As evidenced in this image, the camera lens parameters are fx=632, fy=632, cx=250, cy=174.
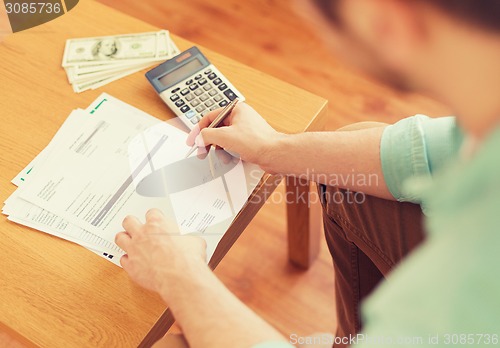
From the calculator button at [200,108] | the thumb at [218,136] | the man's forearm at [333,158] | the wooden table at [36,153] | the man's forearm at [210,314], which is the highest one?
the man's forearm at [333,158]

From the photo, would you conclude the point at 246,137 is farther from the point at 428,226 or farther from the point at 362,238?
the point at 428,226

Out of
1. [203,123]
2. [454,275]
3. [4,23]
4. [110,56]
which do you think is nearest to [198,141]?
[203,123]

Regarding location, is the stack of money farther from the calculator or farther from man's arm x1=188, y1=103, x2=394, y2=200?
man's arm x1=188, y1=103, x2=394, y2=200

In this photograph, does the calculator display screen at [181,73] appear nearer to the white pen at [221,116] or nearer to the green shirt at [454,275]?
the white pen at [221,116]

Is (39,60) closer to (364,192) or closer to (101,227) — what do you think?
(101,227)

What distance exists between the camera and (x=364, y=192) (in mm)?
879

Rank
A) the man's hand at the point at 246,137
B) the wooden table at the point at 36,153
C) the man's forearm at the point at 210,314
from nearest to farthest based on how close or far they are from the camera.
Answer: the man's forearm at the point at 210,314
the wooden table at the point at 36,153
the man's hand at the point at 246,137

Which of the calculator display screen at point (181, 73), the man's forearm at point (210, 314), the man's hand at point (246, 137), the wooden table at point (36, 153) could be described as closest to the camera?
the man's forearm at point (210, 314)

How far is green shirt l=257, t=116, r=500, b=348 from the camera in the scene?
1.54ft

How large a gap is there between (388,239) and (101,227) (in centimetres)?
40

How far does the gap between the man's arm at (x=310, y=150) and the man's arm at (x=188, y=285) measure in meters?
0.16

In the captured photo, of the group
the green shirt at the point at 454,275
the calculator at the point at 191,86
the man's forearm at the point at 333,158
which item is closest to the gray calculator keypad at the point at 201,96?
the calculator at the point at 191,86

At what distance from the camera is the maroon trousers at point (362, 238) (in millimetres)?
866

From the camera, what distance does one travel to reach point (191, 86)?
3.30 ft
